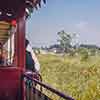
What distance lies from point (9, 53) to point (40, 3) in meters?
1.04

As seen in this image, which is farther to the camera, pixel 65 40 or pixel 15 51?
pixel 65 40

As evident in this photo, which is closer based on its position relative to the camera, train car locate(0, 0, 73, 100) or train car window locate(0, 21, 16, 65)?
train car locate(0, 0, 73, 100)

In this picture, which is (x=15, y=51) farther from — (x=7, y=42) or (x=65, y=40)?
(x=65, y=40)

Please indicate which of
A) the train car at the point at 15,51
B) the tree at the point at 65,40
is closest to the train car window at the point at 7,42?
the train car at the point at 15,51

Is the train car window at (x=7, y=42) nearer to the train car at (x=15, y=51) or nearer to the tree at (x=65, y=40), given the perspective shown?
the train car at (x=15, y=51)

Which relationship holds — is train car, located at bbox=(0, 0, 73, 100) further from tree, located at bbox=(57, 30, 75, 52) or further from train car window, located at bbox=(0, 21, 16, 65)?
tree, located at bbox=(57, 30, 75, 52)

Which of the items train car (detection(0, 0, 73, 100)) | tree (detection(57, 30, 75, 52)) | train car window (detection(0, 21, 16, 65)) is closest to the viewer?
train car (detection(0, 0, 73, 100))

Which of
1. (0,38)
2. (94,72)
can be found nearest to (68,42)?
(94,72)

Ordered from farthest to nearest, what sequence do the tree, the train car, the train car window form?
1. the tree
2. the train car window
3. the train car

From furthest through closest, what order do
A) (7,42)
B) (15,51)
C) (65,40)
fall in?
(65,40) → (7,42) → (15,51)

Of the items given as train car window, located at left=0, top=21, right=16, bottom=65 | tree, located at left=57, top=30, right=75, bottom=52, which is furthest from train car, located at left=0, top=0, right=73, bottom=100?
tree, located at left=57, top=30, right=75, bottom=52

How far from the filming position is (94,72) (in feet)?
52.0

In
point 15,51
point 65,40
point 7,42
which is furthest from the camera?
point 65,40

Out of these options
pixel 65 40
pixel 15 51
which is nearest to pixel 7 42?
pixel 15 51
